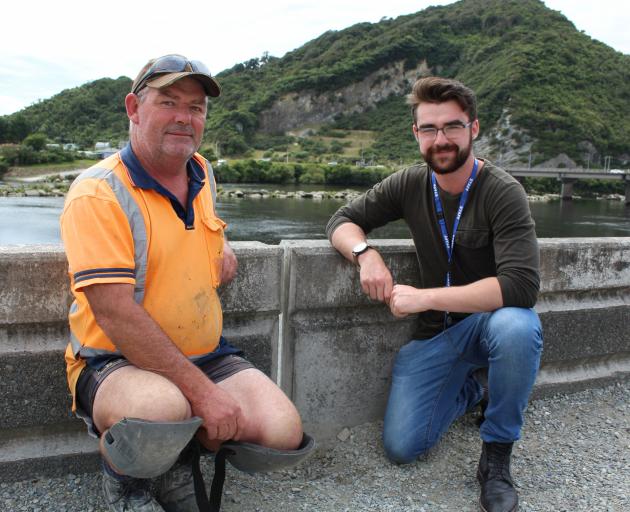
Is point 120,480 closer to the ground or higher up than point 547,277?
closer to the ground

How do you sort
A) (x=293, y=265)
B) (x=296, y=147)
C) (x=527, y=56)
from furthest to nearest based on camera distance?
(x=296, y=147)
(x=527, y=56)
(x=293, y=265)

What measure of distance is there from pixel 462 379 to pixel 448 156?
1.24 metres

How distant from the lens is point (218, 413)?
7.40ft

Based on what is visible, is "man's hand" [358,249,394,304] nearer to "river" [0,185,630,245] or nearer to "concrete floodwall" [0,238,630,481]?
"concrete floodwall" [0,238,630,481]

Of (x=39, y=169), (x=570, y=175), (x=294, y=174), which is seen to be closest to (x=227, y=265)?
(x=570, y=175)

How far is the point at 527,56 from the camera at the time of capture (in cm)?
11875

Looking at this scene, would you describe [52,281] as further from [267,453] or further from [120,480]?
[267,453]

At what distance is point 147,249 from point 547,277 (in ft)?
8.54

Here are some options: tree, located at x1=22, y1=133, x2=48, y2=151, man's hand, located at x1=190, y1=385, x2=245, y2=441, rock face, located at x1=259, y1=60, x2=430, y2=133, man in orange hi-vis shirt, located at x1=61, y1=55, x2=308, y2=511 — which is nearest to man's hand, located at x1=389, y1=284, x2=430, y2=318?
man in orange hi-vis shirt, located at x1=61, y1=55, x2=308, y2=511

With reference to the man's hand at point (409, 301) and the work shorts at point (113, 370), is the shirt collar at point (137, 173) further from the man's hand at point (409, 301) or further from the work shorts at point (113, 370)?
the man's hand at point (409, 301)

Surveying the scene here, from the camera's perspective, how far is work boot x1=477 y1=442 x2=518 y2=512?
8.80 feet

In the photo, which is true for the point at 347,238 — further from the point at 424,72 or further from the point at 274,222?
the point at 424,72

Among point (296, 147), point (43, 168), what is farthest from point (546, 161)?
point (43, 168)

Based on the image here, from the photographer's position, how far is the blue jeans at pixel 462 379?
277cm
